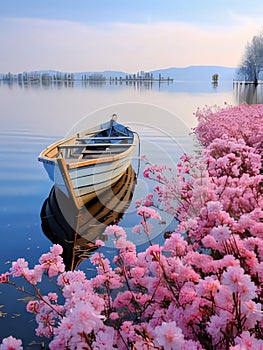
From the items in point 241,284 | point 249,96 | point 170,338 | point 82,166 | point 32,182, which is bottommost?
point 32,182

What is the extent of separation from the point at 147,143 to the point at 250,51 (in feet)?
207

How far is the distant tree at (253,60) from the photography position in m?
70.1

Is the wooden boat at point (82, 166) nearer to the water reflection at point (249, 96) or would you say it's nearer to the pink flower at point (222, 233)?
the pink flower at point (222, 233)

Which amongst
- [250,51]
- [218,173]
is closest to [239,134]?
[218,173]

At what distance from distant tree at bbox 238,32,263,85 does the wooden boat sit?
2634 inches

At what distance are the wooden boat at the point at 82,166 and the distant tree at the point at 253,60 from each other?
66.9 meters

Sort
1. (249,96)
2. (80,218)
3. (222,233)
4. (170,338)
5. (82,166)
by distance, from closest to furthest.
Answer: (170,338) < (222,233) < (82,166) < (80,218) < (249,96)

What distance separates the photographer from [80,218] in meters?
8.07

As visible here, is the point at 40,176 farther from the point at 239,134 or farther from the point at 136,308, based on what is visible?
the point at 136,308

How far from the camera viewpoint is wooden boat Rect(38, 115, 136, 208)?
750 cm

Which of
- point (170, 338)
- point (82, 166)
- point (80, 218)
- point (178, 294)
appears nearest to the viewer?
point (170, 338)

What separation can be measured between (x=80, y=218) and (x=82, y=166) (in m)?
1.13

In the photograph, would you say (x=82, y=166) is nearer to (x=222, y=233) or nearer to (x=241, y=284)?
(x=222, y=233)

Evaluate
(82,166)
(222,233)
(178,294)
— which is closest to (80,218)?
(82,166)
